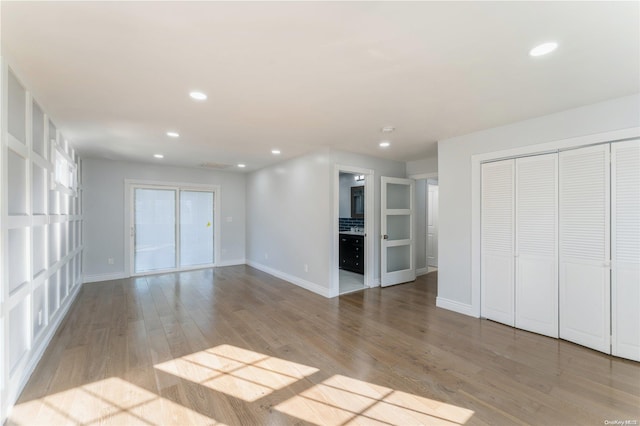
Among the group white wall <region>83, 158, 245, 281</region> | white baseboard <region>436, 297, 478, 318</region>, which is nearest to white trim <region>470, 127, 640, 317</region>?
white baseboard <region>436, 297, 478, 318</region>

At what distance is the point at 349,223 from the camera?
716cm

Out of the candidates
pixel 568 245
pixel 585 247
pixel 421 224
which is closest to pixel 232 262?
pixel 421 224

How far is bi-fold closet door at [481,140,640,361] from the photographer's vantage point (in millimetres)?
2529

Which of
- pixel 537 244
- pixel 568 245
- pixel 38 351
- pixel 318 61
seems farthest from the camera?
pixel 537 244

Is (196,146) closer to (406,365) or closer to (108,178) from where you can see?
(108,178)

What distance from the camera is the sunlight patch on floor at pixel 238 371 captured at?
6.95 feet

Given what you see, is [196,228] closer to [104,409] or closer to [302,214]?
[302,214]

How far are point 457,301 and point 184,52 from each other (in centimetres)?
416

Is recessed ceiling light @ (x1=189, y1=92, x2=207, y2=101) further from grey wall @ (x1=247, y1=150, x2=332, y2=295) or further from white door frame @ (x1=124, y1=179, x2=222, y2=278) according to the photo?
white door frame @ (x1=124, y1=179, x2=222, y2=278)

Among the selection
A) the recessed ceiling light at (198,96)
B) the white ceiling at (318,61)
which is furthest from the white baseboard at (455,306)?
the recessed ceiling light at (198,96)

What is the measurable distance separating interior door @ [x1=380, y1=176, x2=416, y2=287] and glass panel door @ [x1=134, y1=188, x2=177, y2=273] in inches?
189

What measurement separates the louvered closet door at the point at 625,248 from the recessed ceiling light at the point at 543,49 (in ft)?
5.11

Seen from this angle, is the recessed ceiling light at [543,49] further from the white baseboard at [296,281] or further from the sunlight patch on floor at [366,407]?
the white baseboard at [296,281]

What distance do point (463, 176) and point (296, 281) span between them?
3378 mm
